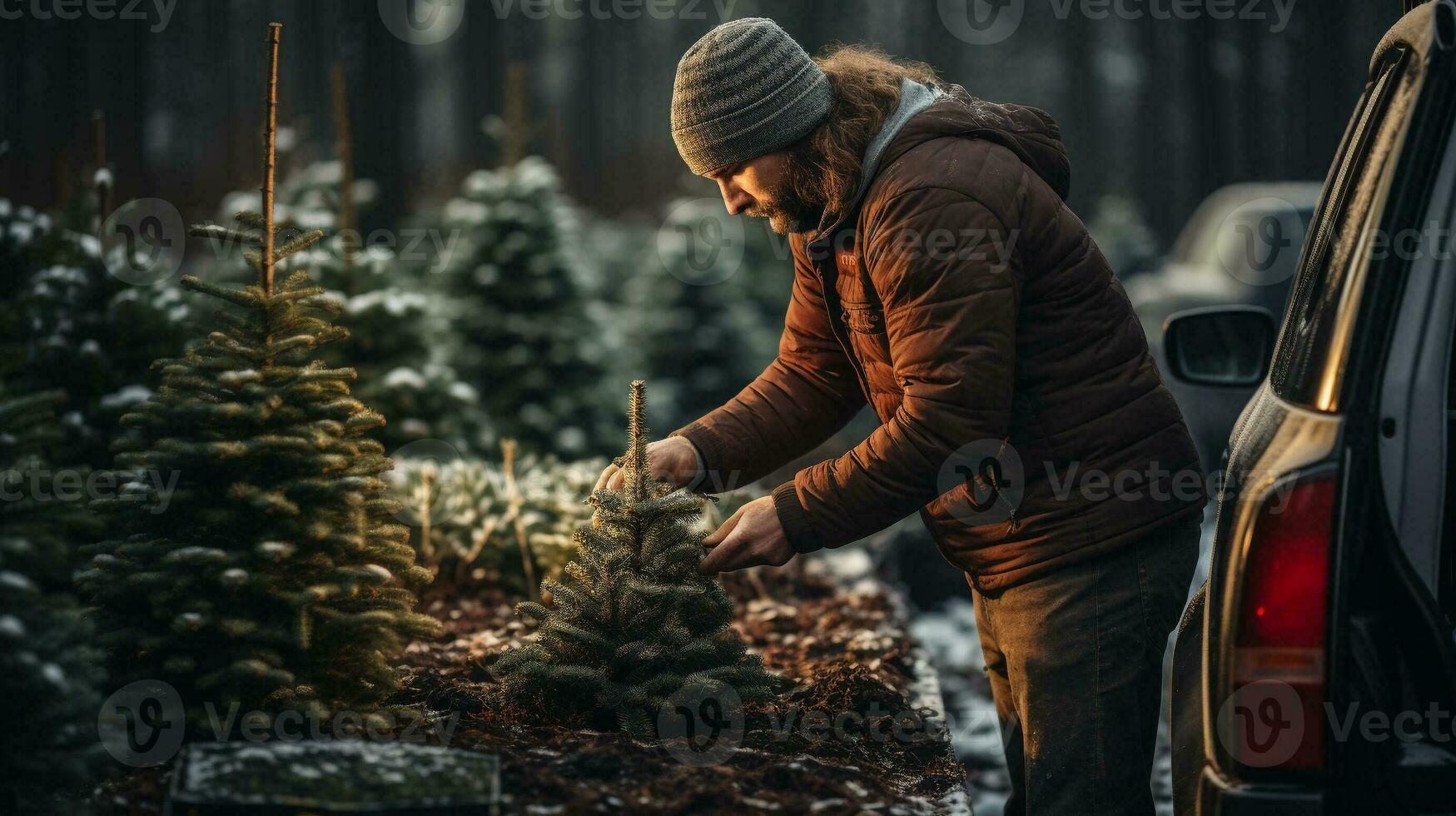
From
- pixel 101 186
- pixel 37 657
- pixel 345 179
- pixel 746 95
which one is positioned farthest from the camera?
pixel 345 179

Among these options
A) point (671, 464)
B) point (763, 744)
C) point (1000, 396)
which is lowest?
point (763, 744)

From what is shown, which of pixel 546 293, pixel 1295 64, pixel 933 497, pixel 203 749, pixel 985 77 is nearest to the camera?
pixel 203 749

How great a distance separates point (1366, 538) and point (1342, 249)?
1.81 ft

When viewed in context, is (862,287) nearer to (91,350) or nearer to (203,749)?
(203,749)

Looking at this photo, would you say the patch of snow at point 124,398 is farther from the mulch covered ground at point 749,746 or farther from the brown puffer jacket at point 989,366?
the brown puffer jacket at point 989,366

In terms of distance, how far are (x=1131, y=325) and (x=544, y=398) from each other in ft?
21.1

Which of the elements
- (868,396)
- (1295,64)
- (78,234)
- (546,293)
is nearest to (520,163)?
(546,293)

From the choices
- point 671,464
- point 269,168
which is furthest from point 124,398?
point 671,464

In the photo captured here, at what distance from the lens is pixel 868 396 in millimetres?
3322

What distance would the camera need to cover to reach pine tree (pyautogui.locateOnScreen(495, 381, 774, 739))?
312 cm

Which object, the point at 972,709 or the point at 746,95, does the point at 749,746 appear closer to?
the point at 746,95

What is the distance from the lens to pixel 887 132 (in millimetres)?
2912

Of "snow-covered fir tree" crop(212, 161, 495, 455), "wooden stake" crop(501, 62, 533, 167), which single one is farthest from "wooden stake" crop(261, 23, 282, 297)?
"wooden stake" crop(501, 62, 533, 167)

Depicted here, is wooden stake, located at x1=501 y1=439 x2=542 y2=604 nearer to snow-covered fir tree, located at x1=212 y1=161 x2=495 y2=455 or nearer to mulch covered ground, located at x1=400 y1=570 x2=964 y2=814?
mulch covered ground, located at x1=400 y1=570 x2=964 y2=814
